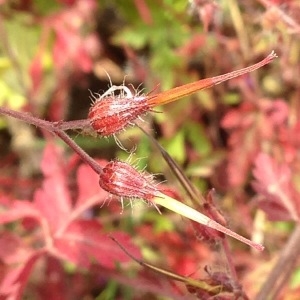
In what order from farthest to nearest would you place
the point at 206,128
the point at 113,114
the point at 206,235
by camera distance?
the point at 206,128 → the point at 206,235 → the point at 113,114

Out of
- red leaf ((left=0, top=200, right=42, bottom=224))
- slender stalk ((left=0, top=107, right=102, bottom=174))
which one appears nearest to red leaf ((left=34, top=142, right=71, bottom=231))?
red leaf ((left=0, top=200, right=42, bottom=224))

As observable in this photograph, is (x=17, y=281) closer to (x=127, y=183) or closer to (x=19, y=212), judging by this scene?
(x=19, y=212)

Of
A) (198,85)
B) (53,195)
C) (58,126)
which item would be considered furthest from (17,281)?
(198,85)

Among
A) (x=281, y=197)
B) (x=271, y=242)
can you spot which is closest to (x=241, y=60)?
(x=271, y=242)

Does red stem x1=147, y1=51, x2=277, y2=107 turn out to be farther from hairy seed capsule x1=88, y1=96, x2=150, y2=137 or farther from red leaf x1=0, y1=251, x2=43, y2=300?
red leaf x1=0, y1=251, x2=43, y2=300

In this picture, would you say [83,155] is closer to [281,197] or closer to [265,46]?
[281,197]

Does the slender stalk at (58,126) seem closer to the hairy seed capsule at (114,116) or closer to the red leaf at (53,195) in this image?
the hairy seed capsule at (114,116)
